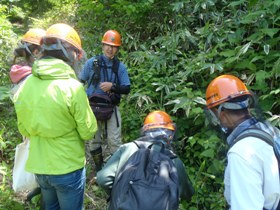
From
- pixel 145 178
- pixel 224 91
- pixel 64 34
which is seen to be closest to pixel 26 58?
pixel 64 34

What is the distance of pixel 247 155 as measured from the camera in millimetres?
1711

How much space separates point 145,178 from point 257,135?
85 cm

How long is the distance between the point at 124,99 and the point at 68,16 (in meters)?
5.38

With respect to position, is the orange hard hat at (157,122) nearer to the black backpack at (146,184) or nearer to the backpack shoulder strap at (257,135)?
the black backpack at (146,184)

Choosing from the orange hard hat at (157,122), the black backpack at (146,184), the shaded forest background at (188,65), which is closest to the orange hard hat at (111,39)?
the shaded forest background at (188,65)

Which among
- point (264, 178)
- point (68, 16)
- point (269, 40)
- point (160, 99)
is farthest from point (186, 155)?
point (68, 16)

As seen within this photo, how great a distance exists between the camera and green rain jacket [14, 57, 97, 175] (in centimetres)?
250

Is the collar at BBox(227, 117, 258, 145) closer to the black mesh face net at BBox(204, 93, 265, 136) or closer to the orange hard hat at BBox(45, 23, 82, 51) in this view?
the black mesh face net at BBox(204, 93, 265, 136)

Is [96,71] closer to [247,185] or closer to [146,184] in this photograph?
[146,184]

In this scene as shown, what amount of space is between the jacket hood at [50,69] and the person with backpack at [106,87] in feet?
5.43

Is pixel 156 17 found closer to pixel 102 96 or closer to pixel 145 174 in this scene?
pixel 102 96

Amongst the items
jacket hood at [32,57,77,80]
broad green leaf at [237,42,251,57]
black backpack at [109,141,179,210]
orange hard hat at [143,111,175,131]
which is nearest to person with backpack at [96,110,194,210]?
black backpack at [109,141,179,210]

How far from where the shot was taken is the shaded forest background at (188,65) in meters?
4.02

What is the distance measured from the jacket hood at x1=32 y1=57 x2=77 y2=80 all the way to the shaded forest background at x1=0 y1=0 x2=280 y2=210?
29 cm
